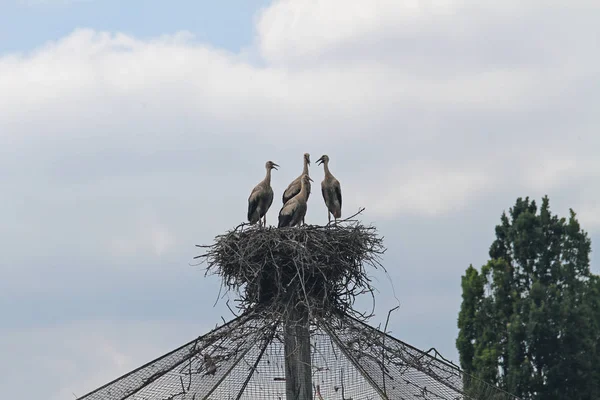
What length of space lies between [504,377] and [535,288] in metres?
3.03

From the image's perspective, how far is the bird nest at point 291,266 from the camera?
15617 millimetres

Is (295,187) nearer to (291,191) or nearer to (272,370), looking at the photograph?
(291,191)

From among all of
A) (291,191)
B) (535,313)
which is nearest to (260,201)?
(291,191)

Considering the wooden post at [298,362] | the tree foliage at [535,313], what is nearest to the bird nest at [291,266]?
the wooden post at [298,362]

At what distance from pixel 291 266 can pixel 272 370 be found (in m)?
1.48

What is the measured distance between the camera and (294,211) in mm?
17547

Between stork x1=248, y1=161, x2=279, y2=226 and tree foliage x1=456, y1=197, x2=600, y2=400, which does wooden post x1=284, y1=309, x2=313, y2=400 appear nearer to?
stork x1=248, y1=161, x2=279, y2=226

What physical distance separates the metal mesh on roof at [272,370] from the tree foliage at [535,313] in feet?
78.8

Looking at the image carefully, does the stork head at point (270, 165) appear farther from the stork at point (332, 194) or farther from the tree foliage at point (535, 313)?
the tree foliage at point (535, 313)

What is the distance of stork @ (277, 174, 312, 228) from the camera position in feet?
57.7

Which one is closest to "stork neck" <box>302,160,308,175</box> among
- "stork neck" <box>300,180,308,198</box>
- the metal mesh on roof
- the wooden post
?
"stork neck" <box>300,180,308,198</box>

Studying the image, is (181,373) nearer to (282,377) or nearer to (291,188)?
(282,377)

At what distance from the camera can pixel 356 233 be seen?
1666cm

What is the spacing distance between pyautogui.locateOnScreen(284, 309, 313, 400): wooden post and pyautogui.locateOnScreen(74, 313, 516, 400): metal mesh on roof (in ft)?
0.22
